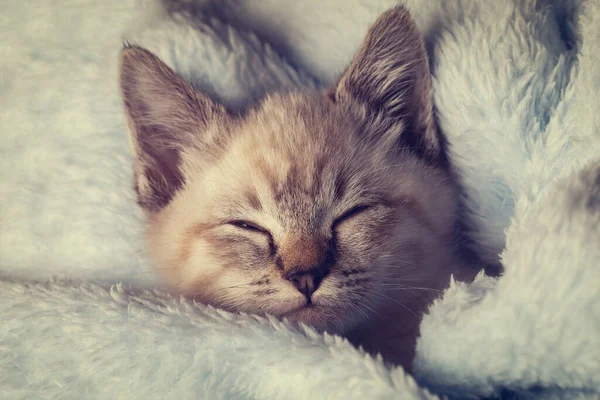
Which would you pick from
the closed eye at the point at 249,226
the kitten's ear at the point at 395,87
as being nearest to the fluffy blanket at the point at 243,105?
the kitten's ear at the point at 395,87

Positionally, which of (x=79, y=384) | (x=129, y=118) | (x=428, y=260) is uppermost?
(x=428, y=260)

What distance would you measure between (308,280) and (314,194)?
146 mm

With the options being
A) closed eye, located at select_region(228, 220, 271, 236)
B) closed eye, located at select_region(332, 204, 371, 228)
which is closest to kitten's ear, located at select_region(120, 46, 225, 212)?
closed eye, located at select_region(228, 220, 271, 236)

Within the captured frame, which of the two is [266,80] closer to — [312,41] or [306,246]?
[312,41]

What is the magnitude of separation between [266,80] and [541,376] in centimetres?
75

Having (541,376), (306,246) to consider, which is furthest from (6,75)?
(541,376)

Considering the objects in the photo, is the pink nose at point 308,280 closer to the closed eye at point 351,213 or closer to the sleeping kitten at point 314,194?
the sleeping kitten at point 314,194

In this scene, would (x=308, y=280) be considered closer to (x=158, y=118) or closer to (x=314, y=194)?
(x=314, y=194)

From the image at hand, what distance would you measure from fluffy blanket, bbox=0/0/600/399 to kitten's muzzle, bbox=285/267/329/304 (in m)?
0.06

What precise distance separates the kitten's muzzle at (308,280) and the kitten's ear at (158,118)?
0.38 m

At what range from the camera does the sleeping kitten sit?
0.68 meters

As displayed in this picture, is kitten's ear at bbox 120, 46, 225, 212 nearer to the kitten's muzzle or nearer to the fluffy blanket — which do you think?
the fluffy blanket

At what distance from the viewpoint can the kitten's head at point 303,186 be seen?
0.67 meters

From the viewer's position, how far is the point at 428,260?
769 mm
